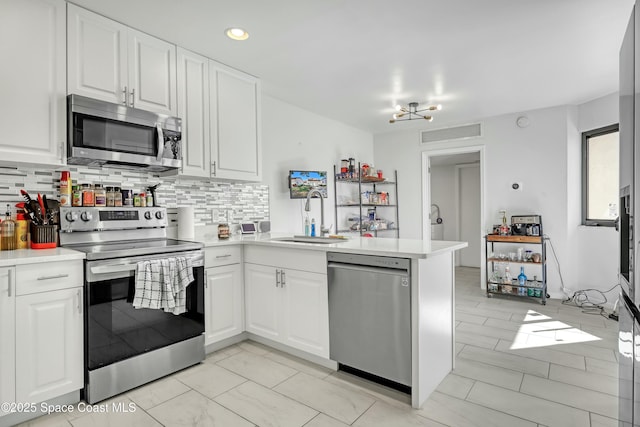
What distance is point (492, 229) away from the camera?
4.76 metres

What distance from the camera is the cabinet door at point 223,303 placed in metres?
2.65

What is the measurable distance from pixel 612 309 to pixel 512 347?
1.98 m

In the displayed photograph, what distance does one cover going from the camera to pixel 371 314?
A: 2.12 meters

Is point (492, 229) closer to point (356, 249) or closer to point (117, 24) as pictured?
point (356, 249)

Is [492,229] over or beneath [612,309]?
over

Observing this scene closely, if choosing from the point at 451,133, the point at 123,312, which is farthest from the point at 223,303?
the point at 451,133

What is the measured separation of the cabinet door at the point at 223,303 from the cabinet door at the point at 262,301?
0.24ft

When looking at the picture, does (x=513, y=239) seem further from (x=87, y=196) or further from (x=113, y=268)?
(x=87, y=196)

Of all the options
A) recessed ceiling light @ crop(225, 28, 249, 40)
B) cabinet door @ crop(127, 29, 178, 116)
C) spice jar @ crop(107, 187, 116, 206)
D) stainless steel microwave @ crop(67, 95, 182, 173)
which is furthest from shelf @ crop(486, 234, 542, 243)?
spice jar @ crop(107, 187, 116, 206)

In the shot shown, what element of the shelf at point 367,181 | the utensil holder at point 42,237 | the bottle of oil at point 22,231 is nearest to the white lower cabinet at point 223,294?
the utensil holder at point 42,237

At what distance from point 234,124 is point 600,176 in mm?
4424

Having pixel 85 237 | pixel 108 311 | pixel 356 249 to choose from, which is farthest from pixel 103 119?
pixel 356 249

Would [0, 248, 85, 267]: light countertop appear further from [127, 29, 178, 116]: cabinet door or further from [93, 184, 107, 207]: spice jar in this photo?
[127, 29, 178, 116]: cabinet door

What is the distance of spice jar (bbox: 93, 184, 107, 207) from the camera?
8.09ft
